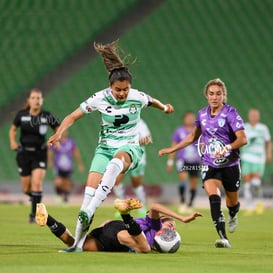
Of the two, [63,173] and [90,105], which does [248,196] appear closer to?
[63,173]

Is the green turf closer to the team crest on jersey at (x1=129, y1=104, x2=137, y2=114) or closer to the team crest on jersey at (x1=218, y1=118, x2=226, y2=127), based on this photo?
the team crest on jersey at (x1=218, y1=118, x2=226, y2=127)

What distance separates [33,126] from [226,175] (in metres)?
5.20

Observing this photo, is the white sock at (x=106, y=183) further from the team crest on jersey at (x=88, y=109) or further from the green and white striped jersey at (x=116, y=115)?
the team crest on jersey at (x=88, y=109)

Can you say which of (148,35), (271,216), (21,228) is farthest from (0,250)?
(148,35)

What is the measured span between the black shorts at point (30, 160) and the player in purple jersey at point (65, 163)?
7648 mm

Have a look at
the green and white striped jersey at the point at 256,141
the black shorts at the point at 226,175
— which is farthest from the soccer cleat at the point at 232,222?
the green and white striped jersey at the point at 256,141

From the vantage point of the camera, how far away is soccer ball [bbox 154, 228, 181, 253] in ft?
29.8

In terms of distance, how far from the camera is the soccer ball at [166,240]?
29.8 feet

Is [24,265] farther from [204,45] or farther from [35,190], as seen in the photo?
[204,45]

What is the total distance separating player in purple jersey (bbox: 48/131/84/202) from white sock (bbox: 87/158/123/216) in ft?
46.0

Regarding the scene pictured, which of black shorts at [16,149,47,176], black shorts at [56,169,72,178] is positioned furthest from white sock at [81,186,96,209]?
black shorts at [56,169,72,178]

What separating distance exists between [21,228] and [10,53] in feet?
45.3

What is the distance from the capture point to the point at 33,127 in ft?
50.3

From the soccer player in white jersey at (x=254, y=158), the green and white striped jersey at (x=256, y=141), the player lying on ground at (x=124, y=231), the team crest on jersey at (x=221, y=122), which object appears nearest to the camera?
the player lying on ground at (x=124, y=231)
